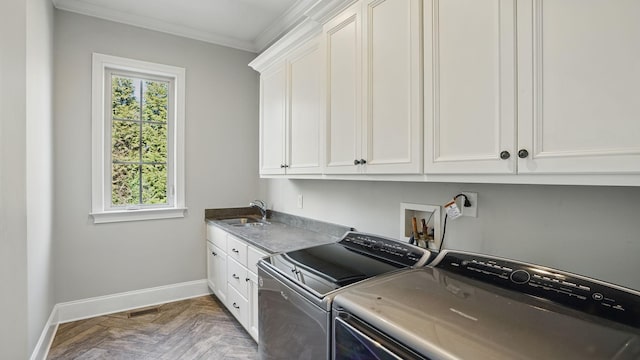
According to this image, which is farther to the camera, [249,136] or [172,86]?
[249,136]

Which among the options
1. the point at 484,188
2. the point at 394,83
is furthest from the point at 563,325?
the point at 394,83

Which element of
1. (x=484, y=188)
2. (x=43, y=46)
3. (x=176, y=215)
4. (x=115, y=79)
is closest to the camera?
(x=484, y=188)

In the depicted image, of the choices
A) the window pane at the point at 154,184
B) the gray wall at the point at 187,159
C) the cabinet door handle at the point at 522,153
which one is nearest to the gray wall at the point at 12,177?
the gray wall at the point at 187,159

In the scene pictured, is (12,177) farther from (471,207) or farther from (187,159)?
(471,207)

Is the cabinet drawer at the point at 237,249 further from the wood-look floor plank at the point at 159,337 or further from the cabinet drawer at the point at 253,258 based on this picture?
the wood-look floor plank at the point at 159,337

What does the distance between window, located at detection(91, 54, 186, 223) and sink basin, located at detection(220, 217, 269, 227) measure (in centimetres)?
51

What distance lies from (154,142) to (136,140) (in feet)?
0.51

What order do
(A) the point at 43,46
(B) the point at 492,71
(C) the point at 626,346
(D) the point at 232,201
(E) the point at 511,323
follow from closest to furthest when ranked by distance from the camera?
1. (C) the point at 626,346
2. (E) the point at 511,323
3. (B) the point at 492,71
4. (A) the point at 43,46
5. (D) the point at 232,201

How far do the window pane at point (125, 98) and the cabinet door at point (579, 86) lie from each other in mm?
3154

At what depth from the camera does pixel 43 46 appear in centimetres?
216

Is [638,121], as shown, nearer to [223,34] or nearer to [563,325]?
[563,325]

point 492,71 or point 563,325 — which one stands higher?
point 492,71

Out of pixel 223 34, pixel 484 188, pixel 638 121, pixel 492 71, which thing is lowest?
pixel 484 188

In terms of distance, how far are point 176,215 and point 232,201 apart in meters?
0.56
